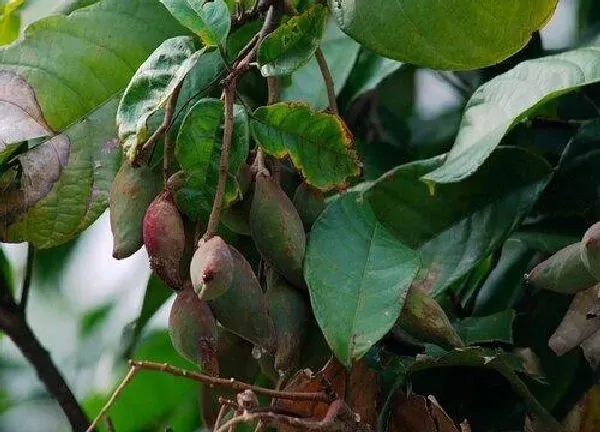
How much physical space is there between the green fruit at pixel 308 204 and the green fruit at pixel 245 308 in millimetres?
57

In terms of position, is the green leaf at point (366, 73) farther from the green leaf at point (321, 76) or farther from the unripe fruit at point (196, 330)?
the unripe fruit at point (196, 330)

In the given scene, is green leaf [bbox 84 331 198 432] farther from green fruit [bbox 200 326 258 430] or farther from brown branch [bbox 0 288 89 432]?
green fruit [bbox 200 326 258 430]

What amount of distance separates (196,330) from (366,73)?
306mm

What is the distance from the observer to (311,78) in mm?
663

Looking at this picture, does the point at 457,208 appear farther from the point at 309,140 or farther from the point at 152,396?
the point at 152,396

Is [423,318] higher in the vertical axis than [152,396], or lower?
higher

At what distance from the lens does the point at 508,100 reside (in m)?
0.52

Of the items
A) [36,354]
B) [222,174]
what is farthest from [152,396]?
[222,174]

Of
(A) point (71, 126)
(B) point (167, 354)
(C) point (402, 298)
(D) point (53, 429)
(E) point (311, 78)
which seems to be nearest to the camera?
(C) point (402, 298)

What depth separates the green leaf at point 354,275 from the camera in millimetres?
438

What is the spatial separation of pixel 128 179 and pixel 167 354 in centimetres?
35

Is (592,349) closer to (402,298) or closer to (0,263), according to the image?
(402,298)

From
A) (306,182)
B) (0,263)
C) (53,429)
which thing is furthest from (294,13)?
(53,429)

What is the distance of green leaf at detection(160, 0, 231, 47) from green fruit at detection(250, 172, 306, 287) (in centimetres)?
7
